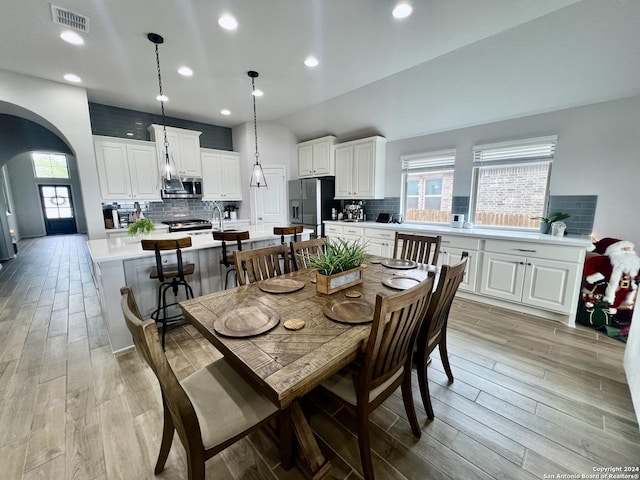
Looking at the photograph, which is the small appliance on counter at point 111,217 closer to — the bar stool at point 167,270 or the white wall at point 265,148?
the white wall at point 265,148

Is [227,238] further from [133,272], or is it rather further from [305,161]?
[305,161]

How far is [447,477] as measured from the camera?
1314 millimetres

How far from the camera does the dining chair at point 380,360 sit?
43.2 inches

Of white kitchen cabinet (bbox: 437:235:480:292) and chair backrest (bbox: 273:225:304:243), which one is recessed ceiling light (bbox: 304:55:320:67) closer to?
chair backrest (bbox: 273:225:304:243)

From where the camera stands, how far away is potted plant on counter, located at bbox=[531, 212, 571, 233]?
121 inches

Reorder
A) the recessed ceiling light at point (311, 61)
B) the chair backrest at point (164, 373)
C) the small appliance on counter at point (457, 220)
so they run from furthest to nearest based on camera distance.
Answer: the small appliance on counter at point (457, 220), the recessed ceiling light at point (311, 61), the chair backrest at point (164, 373)

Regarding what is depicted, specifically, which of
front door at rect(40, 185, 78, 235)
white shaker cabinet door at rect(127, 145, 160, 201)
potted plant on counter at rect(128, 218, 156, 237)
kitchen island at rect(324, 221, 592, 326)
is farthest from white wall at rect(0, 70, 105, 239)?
front door at rect(40, 185, 78, 235)

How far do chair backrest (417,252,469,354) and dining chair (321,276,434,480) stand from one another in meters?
0.21

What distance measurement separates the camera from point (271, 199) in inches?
218

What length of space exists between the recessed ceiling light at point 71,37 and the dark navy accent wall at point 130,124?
2.09 m

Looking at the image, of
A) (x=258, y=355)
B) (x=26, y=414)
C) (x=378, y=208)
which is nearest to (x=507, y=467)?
(x=258, y=355)

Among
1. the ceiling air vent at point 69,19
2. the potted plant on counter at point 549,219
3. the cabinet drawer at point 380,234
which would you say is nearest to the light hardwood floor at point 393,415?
the potted plant on counter at point 549,219


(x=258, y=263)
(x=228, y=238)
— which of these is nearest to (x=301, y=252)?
(x=258, y=263)

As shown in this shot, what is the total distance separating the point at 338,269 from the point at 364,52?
245 centimetres
